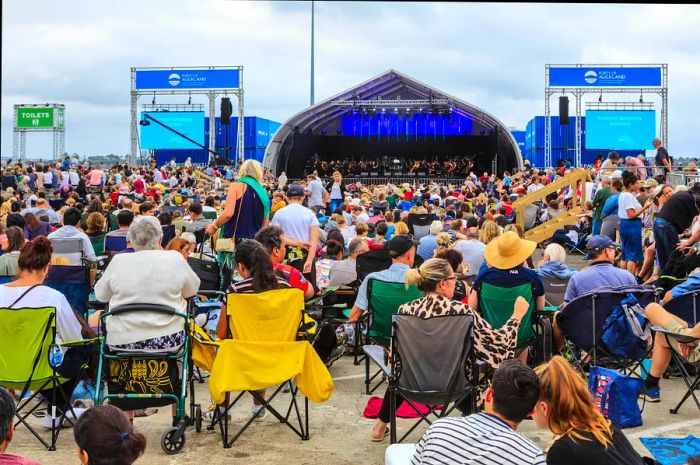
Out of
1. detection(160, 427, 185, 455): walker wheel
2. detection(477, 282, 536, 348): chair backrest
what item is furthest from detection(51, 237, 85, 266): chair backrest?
detection(477, 282, 536, 348): chair backrest

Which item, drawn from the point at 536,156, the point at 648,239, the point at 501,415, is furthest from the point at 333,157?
the point at 501,415

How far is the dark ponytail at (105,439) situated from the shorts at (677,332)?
150 inches

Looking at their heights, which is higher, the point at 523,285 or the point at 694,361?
the point at 523,285

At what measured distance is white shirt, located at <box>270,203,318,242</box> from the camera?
760cm

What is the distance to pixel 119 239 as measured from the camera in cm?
894

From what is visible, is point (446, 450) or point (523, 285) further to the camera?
point (523, 285)

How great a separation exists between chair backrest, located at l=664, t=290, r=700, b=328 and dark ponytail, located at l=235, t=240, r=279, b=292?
2748 millimetres

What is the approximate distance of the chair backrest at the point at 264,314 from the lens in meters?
4.74

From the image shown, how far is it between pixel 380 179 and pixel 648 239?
23.8 metres

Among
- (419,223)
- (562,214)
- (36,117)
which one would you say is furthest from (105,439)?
(36,117)

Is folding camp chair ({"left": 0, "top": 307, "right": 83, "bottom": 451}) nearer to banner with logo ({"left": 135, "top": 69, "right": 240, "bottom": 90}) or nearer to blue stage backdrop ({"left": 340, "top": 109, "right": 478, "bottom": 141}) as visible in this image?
banner with logo ({"left": 135, "top": 69, "right": 240, "bottom": 90})

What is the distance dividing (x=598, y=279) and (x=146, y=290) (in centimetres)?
307

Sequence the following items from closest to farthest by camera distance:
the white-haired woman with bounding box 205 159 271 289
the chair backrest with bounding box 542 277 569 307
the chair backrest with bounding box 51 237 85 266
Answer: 1. the chair backrest with bounding box 542 277 569 307
2. the white-haired woman with bounding box 205 159 271 289
3. the chair backrest with bounding box 51 237 85 266

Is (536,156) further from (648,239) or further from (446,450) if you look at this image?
(446,450)
